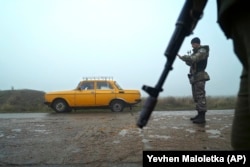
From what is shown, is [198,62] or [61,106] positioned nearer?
[198,62]

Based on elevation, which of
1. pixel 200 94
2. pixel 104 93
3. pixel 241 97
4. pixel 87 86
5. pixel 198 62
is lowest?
pixel 241 97

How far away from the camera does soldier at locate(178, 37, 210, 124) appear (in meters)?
6.63

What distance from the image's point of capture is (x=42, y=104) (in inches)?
747

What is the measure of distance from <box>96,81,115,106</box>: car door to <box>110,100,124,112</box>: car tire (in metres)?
0.25

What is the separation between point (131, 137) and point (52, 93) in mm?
10455

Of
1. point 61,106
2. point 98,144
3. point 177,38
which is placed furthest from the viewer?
point 61,106

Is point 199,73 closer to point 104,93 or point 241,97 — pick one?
point 241,97

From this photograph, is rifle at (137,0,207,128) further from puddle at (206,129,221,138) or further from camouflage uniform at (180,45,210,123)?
camouflage uniform at (180,45,210,123)

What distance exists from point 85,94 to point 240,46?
13112 mm

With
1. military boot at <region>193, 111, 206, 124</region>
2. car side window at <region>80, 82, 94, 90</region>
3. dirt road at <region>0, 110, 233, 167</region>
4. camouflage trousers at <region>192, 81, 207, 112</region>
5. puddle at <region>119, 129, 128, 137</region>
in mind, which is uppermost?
car side window at <region>80, 82, 94, 90</region>

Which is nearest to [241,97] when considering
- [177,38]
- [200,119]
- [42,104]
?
[177,38]

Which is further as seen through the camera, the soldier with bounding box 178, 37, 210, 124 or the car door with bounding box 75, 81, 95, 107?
the car door with bounding box 75, 81, 95, 107

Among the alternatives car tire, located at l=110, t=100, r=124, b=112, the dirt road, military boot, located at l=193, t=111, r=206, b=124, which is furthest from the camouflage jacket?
car tire, located at l=110, t=100, r=124, b=112

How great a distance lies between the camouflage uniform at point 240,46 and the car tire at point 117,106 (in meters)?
12.5
